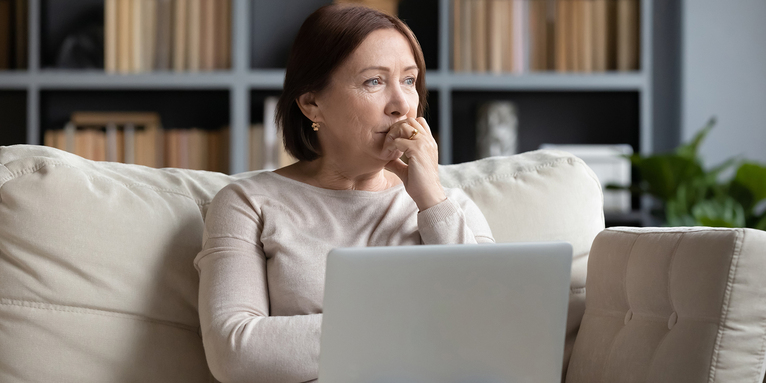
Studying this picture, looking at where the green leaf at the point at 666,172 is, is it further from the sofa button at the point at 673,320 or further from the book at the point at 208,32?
the book at the point at 208,32

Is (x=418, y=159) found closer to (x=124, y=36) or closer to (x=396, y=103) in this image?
(x=396, y=103)

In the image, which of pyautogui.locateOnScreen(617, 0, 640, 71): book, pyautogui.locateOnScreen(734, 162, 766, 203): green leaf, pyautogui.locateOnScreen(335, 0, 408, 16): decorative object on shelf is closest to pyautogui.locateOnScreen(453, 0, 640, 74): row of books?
pyautogui.locateOnScreen(617, 0, 640, 71): book

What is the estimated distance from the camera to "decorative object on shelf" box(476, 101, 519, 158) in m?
2.74

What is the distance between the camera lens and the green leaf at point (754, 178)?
8.16 feet

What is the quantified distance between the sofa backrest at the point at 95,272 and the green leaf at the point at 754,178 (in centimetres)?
212

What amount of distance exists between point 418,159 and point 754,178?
1.89 m

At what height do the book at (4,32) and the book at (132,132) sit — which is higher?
the book at (4,32)

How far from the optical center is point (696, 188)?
259 centimetres

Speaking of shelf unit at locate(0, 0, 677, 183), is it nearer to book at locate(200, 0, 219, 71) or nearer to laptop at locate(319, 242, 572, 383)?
book at locate(200, 0, 219, 71)

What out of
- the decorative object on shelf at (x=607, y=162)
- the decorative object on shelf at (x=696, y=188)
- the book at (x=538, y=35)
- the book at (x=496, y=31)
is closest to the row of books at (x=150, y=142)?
the book at (x=496, y=31)

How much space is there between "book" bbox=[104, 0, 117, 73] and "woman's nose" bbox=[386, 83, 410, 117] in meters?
1.81

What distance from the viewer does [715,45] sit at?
9.75ft

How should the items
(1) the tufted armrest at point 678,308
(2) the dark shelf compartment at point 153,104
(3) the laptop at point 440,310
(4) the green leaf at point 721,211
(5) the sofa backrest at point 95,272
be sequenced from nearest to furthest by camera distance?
(3) the laptop at point 440,310 → (1) the tufted armrest at point 678,308 → (5) the sofa backrest at point 95,272 → (4) the green leaf at point 721,211 → (2) the dark shelf compartment at point 153,104

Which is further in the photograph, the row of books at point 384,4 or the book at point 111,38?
the row of books at point 384,4
